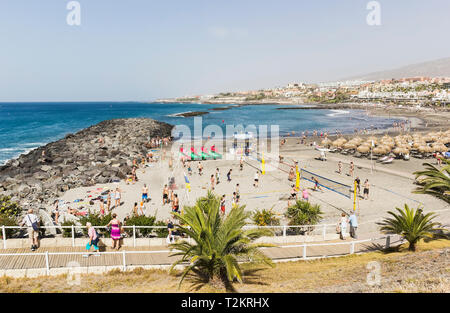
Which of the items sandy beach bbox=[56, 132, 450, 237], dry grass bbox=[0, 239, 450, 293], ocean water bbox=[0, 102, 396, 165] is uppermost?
ocean water bbox=[0, 102, 396, 165]

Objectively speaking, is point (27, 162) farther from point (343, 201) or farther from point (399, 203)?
point (399, 203)

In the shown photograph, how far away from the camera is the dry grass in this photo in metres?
5.93

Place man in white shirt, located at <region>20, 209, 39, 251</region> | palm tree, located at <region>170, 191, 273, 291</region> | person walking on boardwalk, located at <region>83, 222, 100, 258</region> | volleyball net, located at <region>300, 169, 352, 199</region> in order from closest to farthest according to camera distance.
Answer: palm tree, located at <region>170, 191, 273, 291</region> < man in white shirt, located at <region>20, 209, 39, 251</region> < person walking on boardwalk, located at <region>83, 222, 100, 258</region> < volleyball net, located at <region>300, 169, 352, 199</region>

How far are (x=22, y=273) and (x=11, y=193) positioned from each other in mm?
15632

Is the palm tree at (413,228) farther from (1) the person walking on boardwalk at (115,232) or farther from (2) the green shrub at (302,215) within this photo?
(1) the person walking on boardwalk at (115,232)

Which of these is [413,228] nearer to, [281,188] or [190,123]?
[281,188]

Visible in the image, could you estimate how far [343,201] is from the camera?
18.0 metres

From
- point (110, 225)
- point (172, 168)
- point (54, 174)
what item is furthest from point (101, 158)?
point (110, 225)

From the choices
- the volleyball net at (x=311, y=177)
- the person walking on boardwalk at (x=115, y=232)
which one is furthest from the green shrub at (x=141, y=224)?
the volleyball net at (x=311, y=177)

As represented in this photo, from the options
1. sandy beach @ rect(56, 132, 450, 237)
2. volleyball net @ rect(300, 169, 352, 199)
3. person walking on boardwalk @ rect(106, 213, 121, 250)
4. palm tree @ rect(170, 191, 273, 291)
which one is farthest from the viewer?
volleyball net @ rect(300, 169, 352, 199)

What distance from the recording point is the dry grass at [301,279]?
593 centimetres

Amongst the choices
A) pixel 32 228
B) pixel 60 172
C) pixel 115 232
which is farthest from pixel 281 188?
pixel 60 172

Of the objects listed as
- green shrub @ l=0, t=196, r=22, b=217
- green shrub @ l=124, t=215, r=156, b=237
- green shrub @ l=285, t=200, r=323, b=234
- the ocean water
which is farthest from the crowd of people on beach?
the ocean water

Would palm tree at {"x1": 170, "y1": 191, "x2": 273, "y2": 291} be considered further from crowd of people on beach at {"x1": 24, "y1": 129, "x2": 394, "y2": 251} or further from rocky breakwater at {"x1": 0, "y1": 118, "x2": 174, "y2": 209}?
rocky breakwater at {"x1": 0, "y1": 118, "x2": 174, "y2": 209}
